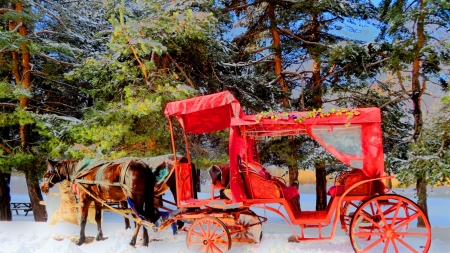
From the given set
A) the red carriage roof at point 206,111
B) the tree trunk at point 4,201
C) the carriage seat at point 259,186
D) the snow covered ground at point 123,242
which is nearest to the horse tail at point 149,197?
the snow covered ground at point 123,242

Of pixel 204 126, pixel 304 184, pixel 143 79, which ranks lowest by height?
pixel 304 184

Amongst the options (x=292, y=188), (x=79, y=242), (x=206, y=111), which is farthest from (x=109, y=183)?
(x=292, y=188)

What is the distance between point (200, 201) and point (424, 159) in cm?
476

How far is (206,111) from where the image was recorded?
6.21 m

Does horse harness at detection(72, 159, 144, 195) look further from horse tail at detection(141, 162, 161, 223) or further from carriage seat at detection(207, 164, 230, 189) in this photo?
carriage seat at detection(207, 164, 230, 189)

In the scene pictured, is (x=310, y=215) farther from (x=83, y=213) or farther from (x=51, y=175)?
(x=51, y=175)

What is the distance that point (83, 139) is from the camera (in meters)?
9.47

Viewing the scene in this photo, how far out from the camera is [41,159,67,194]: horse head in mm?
7211

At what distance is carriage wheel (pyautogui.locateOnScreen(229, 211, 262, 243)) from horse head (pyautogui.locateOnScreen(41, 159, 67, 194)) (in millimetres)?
3482

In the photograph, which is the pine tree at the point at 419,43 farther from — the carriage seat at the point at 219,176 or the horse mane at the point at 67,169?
the horse mane at the point at 67,169

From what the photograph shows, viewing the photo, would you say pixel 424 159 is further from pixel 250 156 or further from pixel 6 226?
pixel 6 226

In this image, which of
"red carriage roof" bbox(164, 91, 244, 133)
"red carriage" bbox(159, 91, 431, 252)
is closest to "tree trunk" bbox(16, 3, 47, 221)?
"red carriage roof" bbox(164, 91, 244, 133)

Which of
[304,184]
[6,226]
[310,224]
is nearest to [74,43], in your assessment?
[6,226]

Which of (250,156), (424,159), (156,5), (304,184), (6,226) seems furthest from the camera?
(304,184)
